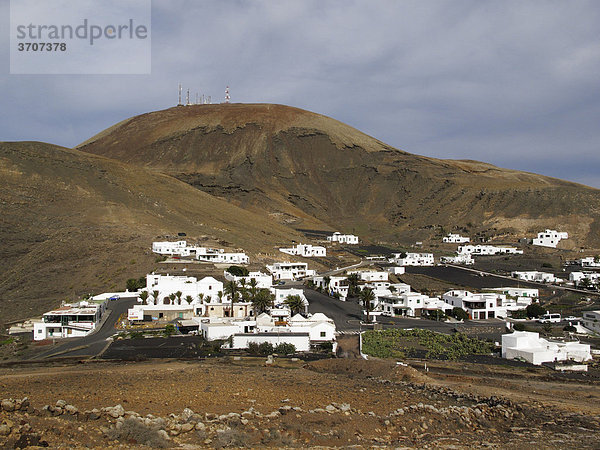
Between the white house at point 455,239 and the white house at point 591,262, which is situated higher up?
the white house at point 455,239

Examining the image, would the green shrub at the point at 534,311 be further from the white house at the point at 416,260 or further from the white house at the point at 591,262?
the white house at the point at 591,262

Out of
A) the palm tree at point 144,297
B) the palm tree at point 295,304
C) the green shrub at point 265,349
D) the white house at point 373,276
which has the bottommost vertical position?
the green shrub at point 265,349

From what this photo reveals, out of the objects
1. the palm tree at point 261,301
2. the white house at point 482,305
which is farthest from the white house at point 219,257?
the white house at point 482,305

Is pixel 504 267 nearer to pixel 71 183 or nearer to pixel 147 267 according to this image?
pixel 147 267

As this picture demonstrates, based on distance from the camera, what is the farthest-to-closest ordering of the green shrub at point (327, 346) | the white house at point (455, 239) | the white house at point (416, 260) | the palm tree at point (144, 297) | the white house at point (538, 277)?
the white house at point (455, 239) → the white house at point (416, 260) → the white house at point (538, 277) → the palm tree at point (144, 297) → the green shrub at point (327, 346)

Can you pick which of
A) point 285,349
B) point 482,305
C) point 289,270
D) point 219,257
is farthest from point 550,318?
point 219,257

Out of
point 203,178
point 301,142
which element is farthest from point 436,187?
point 203,178

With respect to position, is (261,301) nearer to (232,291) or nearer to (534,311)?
(232,291)
